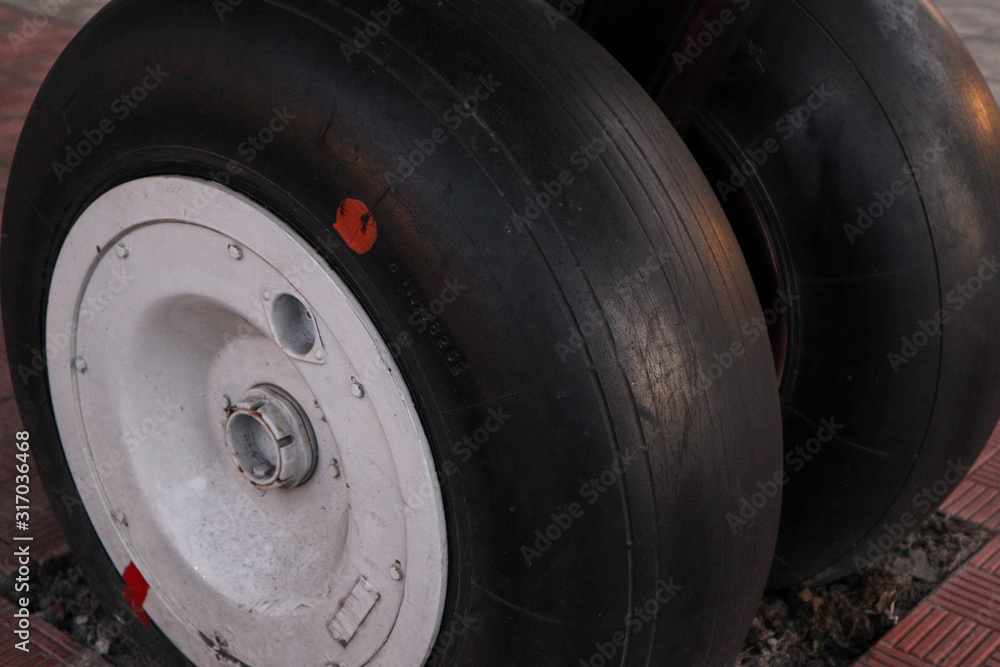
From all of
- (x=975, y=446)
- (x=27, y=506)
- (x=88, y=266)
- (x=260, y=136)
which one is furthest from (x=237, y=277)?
(x=975, y=446)

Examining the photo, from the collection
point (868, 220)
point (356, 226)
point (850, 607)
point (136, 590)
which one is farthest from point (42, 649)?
point (868, 220)

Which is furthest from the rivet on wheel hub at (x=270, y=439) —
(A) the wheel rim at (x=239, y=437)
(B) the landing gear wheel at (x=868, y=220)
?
(B) the landing gear wheel at (x=868, y=220)

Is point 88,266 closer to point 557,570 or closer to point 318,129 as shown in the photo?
point 318,129

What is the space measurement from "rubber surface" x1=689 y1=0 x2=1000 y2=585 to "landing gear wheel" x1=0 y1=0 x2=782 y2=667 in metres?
0.54

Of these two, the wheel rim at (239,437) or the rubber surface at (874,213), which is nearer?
the wheel rim at (239,437)

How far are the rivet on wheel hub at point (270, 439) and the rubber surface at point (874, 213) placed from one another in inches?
Answer: 34.3

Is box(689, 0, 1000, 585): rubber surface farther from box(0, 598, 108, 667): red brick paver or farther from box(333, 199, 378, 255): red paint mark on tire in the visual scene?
box(0, 598, 108, 667): red brick paver

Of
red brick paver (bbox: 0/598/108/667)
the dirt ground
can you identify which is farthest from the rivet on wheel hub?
the dirt ground

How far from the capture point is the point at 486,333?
1090 mm

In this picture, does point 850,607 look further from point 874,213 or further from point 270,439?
point 270,439

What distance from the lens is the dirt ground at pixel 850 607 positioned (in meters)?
1.92

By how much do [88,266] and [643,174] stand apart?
878 mm

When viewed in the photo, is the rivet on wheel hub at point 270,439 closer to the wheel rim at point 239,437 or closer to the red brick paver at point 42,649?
the wheel rim at point 239,437

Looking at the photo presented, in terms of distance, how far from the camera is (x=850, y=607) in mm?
2020
